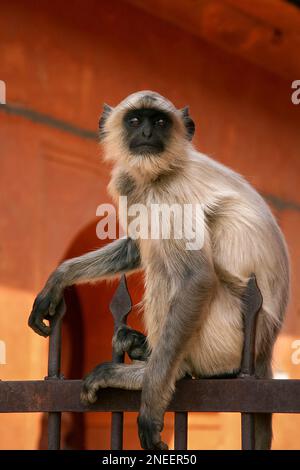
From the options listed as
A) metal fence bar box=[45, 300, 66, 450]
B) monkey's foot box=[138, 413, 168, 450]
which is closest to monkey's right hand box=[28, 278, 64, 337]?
metal fence bar box=[45, 300, 66, 450]

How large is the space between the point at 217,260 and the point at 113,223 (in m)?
2.94

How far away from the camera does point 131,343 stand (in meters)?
3.28

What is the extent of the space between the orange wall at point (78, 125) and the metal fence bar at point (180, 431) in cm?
Answer: 286

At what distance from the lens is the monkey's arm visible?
11.1 ft

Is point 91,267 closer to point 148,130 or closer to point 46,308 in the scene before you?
point 46,308

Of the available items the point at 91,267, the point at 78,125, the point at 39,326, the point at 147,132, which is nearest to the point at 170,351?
the point at 39,326

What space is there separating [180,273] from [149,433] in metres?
0.54

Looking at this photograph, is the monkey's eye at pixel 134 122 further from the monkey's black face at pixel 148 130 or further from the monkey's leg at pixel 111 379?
the monkey's leg at pixel 111 379

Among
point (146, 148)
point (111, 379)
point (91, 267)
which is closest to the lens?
point (111, 379)

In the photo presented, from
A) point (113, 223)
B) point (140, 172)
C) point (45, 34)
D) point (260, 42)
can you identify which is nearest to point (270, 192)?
point (260, 42)

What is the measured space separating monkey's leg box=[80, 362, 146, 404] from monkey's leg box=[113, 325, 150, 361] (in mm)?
57

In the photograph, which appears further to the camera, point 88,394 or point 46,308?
point 46,308

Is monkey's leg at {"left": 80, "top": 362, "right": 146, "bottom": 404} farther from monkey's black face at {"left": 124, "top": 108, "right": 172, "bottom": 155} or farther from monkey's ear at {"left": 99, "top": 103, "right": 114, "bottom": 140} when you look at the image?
monkey's ear at {"left": 99, "top": 103, "right": 114, "bottom": 140}
